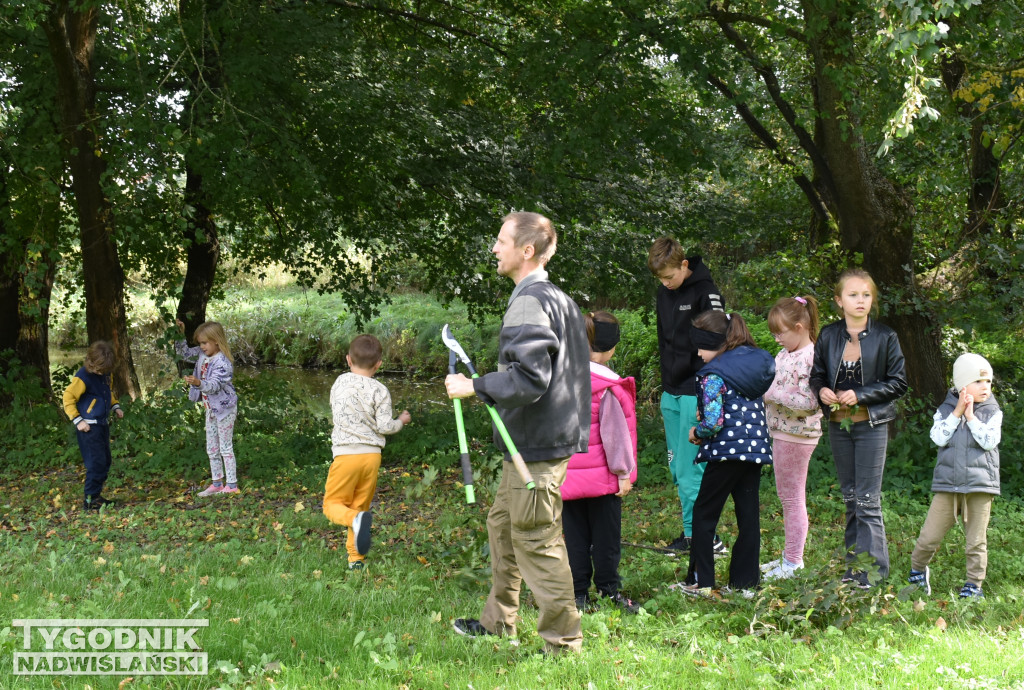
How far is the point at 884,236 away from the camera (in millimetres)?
9211

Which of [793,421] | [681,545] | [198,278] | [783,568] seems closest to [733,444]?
[793,421]

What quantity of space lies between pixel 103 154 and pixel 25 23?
1.84 metres

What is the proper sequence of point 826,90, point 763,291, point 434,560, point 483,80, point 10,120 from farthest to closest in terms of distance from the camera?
1. point 763,291
2. point 483,80
3. point 10,120
4. point 826,90
5. point 434,560

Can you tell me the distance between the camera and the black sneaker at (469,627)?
432 centimetres

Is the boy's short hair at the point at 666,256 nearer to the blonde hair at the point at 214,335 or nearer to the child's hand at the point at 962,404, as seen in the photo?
the child's hand at the point at 962,404

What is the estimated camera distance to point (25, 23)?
25.5ft

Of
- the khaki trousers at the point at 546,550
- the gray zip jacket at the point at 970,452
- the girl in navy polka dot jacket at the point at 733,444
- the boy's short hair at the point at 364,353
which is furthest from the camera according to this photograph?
the boy's short hair at the point at 364,353

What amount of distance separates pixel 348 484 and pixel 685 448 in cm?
222

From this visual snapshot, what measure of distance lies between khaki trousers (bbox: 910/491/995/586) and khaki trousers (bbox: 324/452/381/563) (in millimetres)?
3402

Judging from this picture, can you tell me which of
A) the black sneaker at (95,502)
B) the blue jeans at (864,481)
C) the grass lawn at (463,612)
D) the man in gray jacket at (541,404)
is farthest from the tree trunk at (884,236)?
the black sneaker at (95,502)

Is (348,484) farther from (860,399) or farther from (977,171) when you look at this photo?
(977,171)

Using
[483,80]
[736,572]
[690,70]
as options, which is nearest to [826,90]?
[690,70]

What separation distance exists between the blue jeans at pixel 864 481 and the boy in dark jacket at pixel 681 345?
3.01 ft

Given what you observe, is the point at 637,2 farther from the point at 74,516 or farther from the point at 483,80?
the point at 74,516
